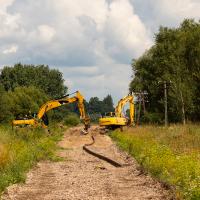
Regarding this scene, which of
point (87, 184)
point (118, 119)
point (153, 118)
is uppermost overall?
point (153, 118)

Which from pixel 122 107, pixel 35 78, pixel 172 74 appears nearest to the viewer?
pixel 122 107

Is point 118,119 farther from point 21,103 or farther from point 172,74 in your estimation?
point 21,103

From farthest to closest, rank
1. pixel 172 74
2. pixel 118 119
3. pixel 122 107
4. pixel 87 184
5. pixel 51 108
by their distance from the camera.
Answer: pixel 172 74 < pixel 122 107 < pixel 118 119 < pixel 51 108 < pixel 87 184

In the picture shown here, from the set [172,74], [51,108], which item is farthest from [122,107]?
[172,74]

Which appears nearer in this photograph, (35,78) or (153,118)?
(153,118)

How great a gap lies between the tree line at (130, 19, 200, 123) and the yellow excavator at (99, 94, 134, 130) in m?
5.42

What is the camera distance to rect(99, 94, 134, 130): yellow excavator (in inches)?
2007

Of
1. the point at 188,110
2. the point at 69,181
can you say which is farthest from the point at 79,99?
the point at 69,181

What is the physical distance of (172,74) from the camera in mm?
66062

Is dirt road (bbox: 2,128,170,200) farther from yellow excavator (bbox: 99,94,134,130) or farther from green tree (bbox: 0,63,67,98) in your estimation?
green tree (bbox: 0,63,67,98)

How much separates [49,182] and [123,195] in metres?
3.71

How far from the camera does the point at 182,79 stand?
6394 centimetres

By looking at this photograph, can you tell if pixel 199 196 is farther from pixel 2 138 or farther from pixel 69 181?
pixel 2 138

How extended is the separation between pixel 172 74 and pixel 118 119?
1714 centimetres
